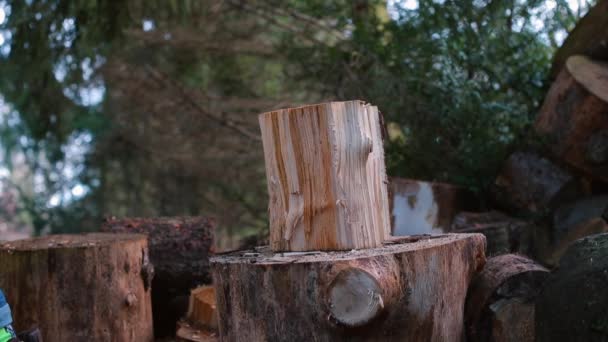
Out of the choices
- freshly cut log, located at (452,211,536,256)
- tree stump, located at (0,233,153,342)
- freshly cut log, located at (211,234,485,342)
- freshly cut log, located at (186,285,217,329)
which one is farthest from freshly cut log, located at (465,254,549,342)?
tree stump, located at (0,233,153,342)

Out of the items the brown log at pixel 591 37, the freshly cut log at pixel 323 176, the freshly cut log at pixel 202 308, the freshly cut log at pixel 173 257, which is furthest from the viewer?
the brown log at pixel 591 37

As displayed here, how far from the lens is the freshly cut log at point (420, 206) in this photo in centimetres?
488

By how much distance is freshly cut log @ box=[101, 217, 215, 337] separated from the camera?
4.55 meters

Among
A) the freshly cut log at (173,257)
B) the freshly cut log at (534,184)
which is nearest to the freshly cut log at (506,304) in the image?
the freshly cut log at (534,184)

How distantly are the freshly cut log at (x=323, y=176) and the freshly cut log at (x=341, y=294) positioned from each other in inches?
4.4

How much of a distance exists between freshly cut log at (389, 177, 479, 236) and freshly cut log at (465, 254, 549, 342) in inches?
68.3

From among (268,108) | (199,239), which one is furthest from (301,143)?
(268,108)

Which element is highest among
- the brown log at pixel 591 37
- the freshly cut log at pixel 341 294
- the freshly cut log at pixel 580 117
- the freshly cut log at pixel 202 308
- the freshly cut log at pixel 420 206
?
the brown log at pixel 591 37

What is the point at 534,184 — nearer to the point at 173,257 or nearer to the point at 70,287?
the point at 173,257

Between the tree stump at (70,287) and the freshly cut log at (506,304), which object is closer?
the freshly cut log at (506,304)

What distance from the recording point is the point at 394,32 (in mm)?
5910

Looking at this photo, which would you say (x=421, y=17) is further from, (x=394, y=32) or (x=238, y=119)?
(x=238, y=119)

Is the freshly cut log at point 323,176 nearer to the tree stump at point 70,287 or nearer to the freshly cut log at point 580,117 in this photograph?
the tree stump at point 70,287

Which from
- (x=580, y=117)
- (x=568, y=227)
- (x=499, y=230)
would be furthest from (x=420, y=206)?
(x=580, y=117)
